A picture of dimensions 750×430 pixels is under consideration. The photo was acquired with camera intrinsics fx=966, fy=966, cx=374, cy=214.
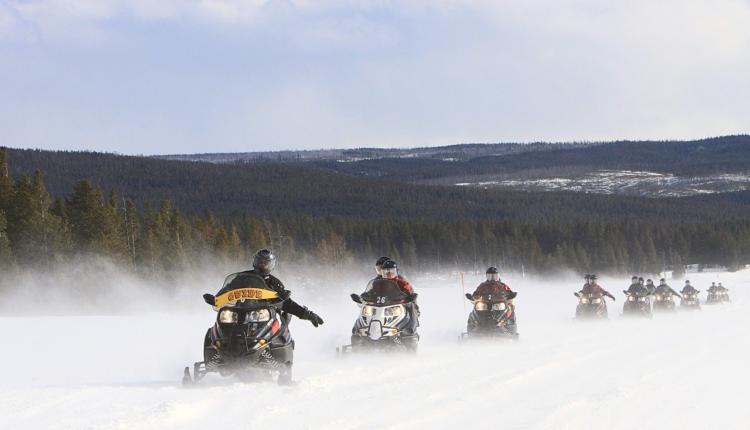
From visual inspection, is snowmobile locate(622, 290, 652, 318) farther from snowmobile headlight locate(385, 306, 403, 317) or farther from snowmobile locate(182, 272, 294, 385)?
snowmobile locate(182, 272, 294, 385)

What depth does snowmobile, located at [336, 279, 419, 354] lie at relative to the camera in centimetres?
1483

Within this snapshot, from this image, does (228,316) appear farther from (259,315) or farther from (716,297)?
(716,297)

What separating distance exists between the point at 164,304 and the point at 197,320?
28.1m

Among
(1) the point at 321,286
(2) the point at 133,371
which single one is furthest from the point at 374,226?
(2) the point at 133,371

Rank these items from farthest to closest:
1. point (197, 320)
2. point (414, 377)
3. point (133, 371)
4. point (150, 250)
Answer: point (150, 250), point (197, 320), point (133, 371), point (414, 377)

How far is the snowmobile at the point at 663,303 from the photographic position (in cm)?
3173

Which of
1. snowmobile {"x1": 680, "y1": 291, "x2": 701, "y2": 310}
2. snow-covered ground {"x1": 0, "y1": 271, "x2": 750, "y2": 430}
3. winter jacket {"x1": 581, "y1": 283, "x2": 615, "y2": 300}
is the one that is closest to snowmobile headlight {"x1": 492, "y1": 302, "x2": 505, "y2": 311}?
snow-covered ground {"x1": 0, "y1": 271, "x2": 750, "y2": 430}

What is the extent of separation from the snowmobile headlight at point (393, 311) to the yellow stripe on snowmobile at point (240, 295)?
14.2ft

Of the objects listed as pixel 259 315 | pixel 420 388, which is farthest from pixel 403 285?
pixel 420 388

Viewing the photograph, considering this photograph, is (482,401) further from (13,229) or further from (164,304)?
(164,304)

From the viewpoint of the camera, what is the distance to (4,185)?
4831cm

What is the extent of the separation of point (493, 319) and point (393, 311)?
4029 millimetres

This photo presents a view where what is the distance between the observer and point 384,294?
15250mm

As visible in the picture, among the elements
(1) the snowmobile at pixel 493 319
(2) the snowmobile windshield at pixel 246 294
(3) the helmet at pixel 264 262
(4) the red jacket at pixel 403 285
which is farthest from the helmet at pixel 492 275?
(2) the snowmobile windshield at pixel 246 294
